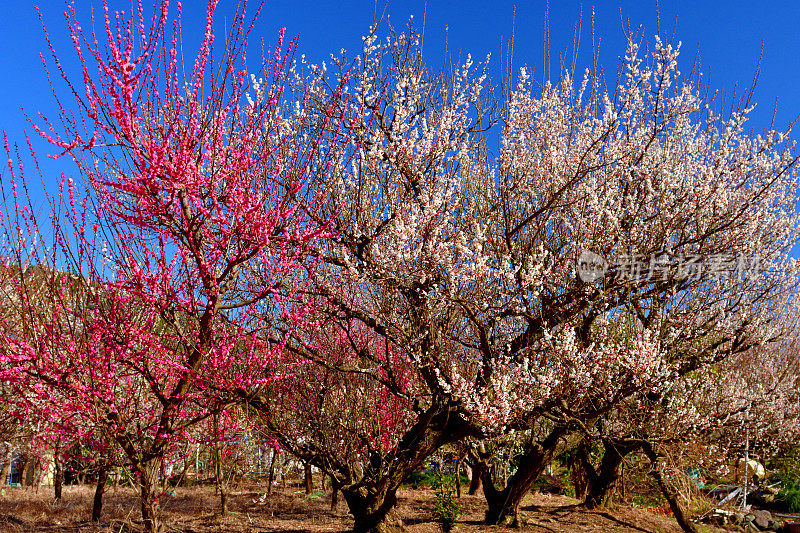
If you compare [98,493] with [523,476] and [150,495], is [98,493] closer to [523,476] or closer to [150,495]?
[150,495]

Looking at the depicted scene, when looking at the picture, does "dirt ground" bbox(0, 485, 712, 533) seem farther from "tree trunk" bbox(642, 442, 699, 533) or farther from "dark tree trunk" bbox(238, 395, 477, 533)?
"dark tree trunk" bbox(238, 395, 477, 533)

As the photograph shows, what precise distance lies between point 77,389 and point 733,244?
798cm

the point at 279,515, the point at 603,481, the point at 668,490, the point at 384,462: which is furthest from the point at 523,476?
the point at 279,515

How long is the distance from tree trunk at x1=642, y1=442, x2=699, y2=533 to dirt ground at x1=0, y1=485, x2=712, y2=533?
340 millimetres

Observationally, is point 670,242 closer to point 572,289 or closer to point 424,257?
point 572,289

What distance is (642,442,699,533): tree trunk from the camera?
8.65 m

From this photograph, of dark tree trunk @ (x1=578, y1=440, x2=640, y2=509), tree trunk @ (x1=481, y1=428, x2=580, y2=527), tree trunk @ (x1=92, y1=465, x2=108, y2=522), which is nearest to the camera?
tree trunk @ (x1=481, y1=428, x2=580, y2=527)

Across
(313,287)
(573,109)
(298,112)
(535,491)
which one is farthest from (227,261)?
(535,491)

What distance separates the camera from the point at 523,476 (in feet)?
28.9

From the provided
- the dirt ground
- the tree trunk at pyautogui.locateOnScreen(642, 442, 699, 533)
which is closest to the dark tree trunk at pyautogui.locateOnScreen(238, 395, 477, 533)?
the dirt ground

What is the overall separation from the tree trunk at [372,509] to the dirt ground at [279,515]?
108 cm

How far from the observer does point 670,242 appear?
7.65 m

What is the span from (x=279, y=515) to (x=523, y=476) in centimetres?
438

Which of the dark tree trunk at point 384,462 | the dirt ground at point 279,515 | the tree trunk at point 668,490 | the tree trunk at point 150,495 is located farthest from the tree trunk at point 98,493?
the tree trunk at point 668,490
